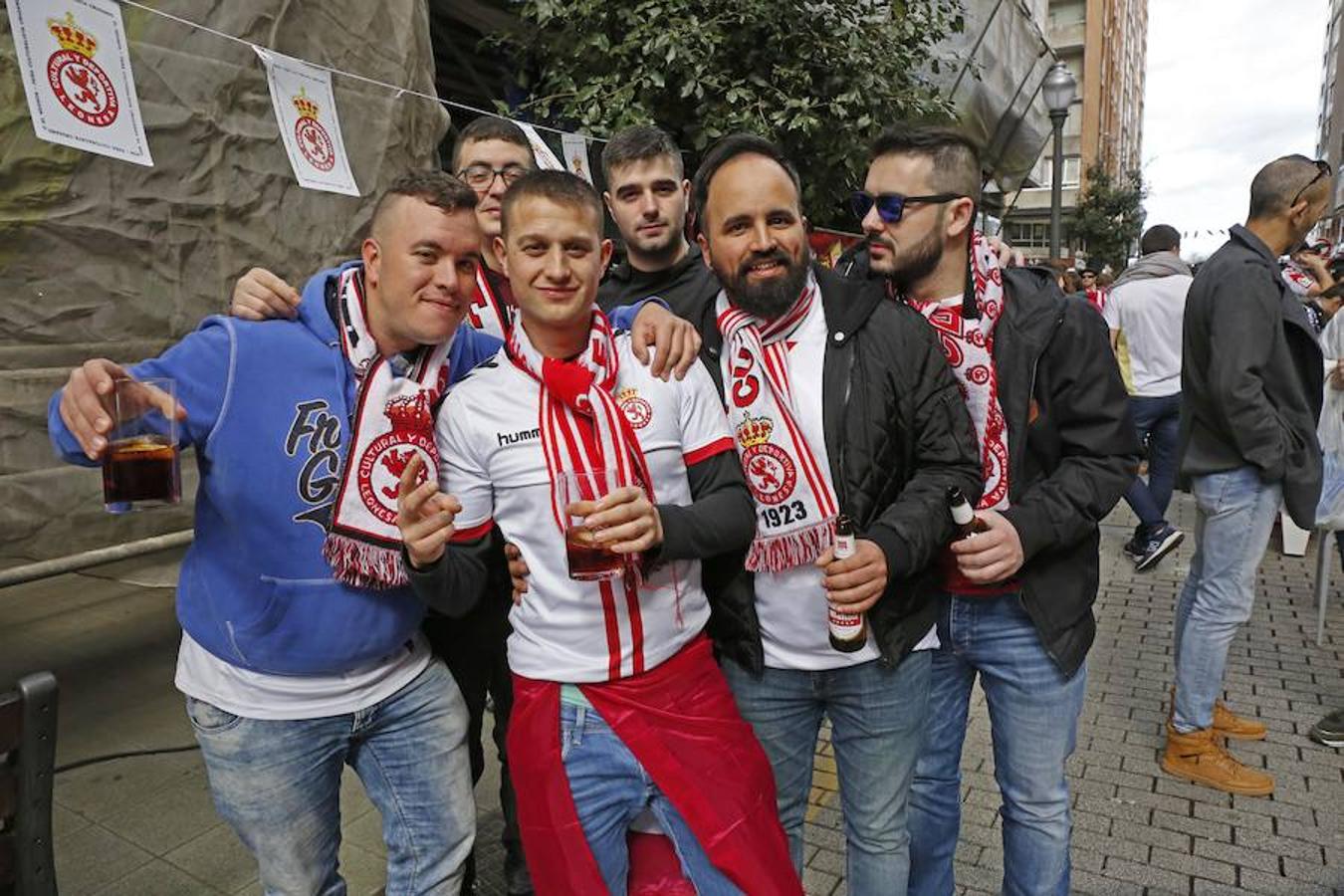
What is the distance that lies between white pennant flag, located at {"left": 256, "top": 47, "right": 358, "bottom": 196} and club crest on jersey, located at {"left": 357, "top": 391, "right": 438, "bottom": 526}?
2.59 metres

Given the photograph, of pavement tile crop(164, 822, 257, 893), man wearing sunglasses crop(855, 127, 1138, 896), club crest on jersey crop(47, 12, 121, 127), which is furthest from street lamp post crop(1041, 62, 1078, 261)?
pavement tile crop(164, 822, 257, 893)

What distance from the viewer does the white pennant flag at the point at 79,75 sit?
2.89m

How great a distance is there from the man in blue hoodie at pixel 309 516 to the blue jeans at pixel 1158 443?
5.93 m

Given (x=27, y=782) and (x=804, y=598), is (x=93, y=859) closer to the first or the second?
(x=27, y=782)

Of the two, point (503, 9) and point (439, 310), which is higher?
point (503, 9)

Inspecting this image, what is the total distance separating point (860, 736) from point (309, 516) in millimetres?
1303

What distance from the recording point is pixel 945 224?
2125mm

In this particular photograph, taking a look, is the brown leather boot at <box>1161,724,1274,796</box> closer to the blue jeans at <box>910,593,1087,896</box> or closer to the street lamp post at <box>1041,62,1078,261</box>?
the blue jeans at <box>910,593,1087,896</box>

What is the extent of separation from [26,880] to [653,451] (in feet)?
4.32

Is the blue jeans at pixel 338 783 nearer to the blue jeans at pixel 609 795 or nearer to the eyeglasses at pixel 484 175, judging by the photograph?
the blue jeans at pixel 609 795

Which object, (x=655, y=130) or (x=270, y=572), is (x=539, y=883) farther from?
(x=655, y=130)

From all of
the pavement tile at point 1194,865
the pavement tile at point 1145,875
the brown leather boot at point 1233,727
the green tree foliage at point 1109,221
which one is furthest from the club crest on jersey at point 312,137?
the green tree foliage at point 1109,221

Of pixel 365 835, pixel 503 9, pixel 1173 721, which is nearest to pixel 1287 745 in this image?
pixel 1173 721

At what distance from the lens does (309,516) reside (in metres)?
1.81
